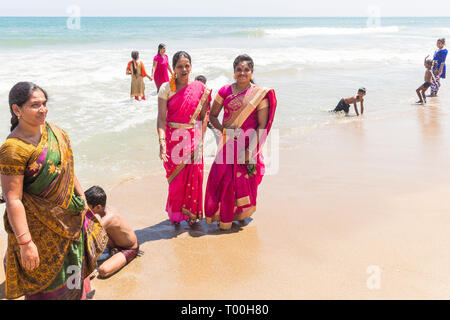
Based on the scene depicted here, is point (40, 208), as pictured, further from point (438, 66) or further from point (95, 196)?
point (438, 66)

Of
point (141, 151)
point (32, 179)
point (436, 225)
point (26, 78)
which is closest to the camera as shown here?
point (32, 179)

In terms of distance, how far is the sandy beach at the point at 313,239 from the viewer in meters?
2.90

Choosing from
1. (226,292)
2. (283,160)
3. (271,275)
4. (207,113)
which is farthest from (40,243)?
(283,160)

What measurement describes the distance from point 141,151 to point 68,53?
1645 cm

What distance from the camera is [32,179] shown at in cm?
216

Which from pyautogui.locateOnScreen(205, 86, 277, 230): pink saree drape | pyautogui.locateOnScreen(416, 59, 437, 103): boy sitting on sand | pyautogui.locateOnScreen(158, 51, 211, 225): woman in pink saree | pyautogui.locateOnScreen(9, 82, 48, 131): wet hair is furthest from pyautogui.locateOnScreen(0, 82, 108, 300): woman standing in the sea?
pyautogui.locateOnScreen(416, 59, 437, 103): boy sitting on sand

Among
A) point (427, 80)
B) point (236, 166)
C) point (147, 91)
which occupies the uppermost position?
point (427, 80)

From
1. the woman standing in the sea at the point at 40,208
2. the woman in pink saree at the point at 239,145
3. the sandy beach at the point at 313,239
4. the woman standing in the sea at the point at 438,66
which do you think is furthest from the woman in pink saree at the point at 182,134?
the woman standing in the sea at the point at 438,66

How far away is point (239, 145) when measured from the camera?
3.75 meters

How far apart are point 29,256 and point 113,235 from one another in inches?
45.0

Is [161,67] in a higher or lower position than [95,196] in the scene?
higher

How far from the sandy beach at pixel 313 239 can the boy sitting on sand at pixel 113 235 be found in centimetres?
8

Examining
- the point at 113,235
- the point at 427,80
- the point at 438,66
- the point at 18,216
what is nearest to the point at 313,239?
the point at 113,235
